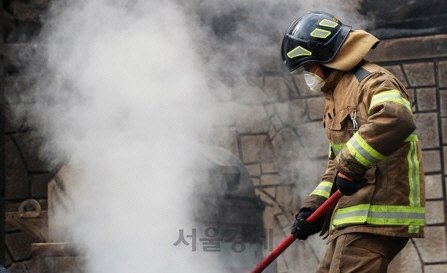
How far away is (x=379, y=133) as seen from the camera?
432cm

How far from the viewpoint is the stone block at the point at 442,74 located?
8453 millimetres

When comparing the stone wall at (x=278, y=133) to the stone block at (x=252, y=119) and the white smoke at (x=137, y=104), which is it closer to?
the stone block at (x=252, y=119)

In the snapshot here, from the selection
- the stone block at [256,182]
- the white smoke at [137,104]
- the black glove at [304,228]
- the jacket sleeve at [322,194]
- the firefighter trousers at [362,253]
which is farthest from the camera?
the stone block at [256,182]

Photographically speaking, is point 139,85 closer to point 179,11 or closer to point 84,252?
point 179,11

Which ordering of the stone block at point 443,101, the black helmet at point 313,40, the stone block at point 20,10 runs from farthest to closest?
the stone block at point 20,10
the stone block at point 443,101
the black helmet at point 313,40

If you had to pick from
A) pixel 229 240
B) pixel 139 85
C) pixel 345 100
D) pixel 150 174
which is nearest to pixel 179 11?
pixel 139 85

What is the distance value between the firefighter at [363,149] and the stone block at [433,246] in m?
3.77

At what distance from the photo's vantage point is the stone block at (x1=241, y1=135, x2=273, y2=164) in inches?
337

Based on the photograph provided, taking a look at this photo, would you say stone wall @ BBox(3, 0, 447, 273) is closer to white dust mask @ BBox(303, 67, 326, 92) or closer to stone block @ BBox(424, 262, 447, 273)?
stone block @ BBox(424, 262, 447, 273)

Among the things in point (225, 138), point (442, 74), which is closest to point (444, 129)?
point (442, 74)

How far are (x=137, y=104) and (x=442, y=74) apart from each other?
2.53 meters

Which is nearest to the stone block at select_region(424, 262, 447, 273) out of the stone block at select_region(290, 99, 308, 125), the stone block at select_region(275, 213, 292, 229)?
the stone block at select_region(275, 213, 292, 229)

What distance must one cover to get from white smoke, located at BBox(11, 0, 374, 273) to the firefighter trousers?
3.22 metres

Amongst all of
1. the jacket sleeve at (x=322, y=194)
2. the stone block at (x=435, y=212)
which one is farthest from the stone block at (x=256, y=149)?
the jacket sleeve at (x=322, y=194)
